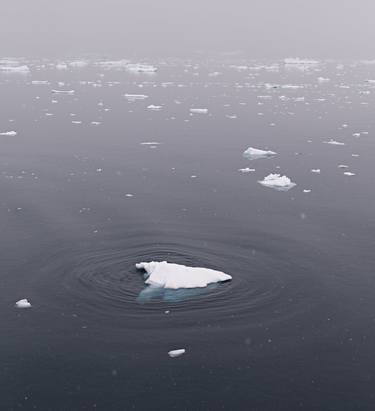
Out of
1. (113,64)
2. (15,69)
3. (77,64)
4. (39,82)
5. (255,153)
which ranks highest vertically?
(15,69)

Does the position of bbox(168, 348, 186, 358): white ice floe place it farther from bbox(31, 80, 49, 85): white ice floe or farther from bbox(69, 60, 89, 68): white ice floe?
bbox(69, 60, 89, 68): white ice floe

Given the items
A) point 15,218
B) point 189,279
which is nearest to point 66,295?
point 189,279

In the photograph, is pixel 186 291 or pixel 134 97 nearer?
pixel 186 291

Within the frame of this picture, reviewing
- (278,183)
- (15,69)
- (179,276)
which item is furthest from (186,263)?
(15,69)

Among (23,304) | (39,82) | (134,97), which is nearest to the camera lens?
(23,304)

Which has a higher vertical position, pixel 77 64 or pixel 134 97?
pixel 77 64

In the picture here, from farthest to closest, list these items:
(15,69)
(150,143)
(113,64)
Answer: (113,64) → (15,69) → (150,143)

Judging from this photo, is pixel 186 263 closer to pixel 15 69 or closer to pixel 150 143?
pixel 150 143

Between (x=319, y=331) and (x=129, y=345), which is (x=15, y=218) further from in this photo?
(x=319, y=331)
